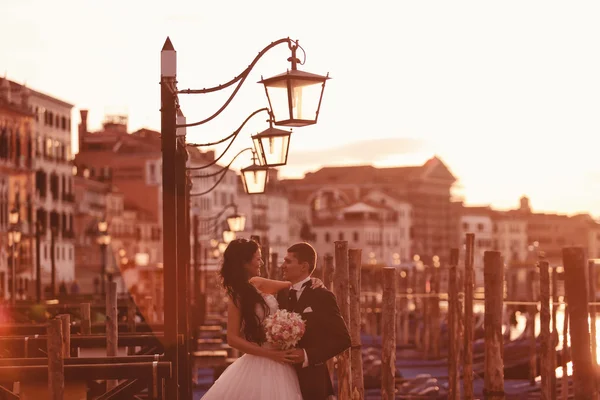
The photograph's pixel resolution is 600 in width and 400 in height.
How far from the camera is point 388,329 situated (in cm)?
1566

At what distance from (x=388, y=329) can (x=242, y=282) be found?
725 centimetres

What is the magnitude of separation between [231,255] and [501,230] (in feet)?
593

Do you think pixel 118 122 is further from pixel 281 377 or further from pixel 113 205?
pixel 281 377

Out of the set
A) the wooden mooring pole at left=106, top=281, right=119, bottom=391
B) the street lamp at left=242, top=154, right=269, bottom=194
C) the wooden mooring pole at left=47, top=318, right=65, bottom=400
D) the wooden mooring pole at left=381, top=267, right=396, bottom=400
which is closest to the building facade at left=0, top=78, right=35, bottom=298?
the street lamp at left=242, top=154, right=269, bottom=194

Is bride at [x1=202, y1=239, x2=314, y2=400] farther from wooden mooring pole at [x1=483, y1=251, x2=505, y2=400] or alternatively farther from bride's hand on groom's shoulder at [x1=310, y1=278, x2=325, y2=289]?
wooden mooring pole at [x1=483, y1=251, x2=505, y2=400]

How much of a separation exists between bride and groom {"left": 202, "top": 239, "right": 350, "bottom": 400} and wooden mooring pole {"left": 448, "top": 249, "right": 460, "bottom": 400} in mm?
10690

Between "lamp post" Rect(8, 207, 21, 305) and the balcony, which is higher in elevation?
the balcony

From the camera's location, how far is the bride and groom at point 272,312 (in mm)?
8617

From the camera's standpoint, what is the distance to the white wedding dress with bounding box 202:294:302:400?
346 inches

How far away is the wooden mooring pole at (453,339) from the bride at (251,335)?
10.7m

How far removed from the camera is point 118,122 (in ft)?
300

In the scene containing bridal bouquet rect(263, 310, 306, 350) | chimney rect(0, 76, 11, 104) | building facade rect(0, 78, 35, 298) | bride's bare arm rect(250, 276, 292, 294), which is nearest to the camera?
bridal bouquet rect(263, 310, 306, 350)

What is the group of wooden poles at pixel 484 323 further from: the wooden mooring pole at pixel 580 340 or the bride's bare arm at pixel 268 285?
the bride's bare arm at pixel 268 285

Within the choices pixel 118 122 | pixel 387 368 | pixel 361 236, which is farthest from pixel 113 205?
pixel 387 368
